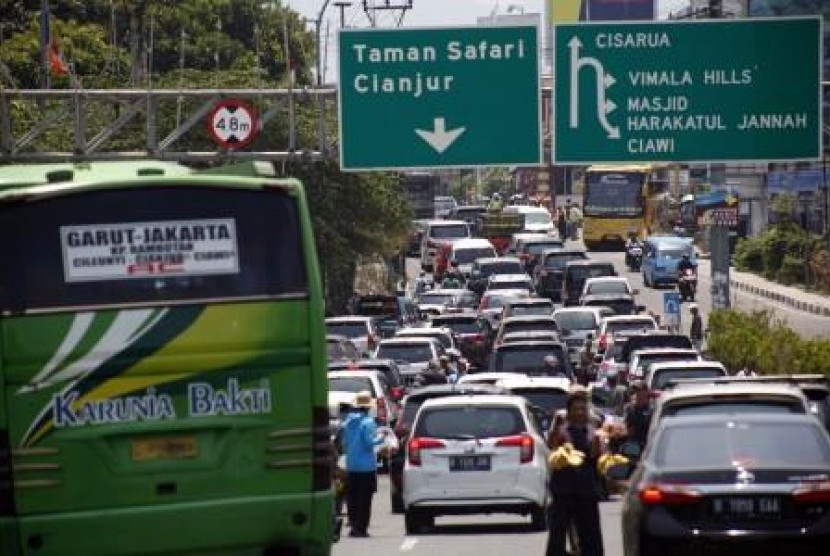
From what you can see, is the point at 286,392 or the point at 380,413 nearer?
the point at 286,392

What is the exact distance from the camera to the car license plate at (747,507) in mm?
15672

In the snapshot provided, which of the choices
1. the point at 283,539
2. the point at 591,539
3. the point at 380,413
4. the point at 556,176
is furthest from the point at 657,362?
the point at 556,176

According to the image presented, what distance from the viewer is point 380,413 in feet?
112

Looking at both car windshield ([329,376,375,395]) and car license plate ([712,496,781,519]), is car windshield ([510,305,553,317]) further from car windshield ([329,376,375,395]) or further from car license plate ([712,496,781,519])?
car license plate ([712,496,781,519])

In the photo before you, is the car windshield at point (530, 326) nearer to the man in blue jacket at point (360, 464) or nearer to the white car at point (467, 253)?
the man in blue jacket at point (360, 464)

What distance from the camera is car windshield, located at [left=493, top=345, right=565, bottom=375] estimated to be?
42688 millimetres

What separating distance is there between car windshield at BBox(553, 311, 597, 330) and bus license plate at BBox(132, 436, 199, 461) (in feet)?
127

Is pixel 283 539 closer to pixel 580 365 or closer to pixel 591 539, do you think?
pixel 591 539

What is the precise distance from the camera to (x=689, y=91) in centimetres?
3378

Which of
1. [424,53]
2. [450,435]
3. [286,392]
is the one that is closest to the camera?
[286,392]

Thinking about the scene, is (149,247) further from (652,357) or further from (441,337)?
(441,337)

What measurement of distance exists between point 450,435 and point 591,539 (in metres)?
7.19

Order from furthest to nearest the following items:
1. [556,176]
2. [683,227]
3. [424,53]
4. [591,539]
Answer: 1. [556,176]
2. [683,227]
3. [424,53]
4. [591,539]

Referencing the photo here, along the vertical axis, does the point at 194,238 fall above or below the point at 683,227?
above
